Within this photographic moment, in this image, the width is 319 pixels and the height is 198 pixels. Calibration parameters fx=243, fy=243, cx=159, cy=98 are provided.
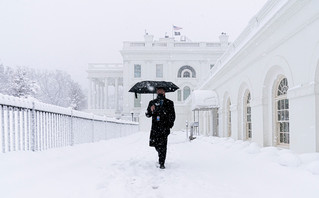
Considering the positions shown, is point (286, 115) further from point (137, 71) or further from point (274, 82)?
point (137, 71)

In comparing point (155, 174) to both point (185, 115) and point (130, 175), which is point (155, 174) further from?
point (185, 115)

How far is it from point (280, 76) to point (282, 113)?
1.22m

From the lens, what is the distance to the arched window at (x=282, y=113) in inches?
305

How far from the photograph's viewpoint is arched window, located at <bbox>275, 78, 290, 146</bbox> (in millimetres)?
7750

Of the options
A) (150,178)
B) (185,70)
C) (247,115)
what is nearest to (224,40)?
(185,70)

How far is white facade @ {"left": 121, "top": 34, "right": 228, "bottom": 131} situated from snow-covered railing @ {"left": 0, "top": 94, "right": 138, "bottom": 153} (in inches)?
1350

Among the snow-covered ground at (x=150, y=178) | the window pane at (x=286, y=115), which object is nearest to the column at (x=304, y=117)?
the snow-covered ground at (x=150, y=178)

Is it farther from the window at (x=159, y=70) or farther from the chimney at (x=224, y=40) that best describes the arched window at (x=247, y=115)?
the chimney at (x=224, y=40)

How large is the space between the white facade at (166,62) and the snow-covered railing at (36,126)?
34283 mm

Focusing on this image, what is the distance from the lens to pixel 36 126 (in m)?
5.56

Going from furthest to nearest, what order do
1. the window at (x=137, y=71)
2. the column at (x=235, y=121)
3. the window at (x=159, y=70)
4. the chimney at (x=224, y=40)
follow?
1. the chimney at (x=224, y=40)
2. the window at (x=159, y=70)
3. the window at (x=137, y=71)
4. the column at (x=235, y=121)

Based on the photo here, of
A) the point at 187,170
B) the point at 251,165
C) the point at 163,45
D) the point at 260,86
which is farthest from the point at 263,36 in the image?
the point at 163,45

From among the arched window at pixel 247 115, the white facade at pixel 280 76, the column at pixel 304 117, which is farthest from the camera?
the arched window at pixel 247 115

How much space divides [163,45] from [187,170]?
131ft
